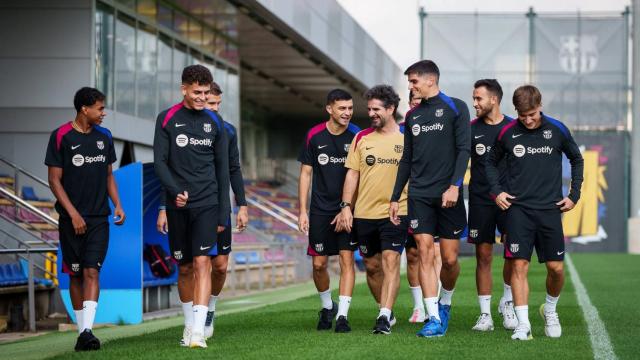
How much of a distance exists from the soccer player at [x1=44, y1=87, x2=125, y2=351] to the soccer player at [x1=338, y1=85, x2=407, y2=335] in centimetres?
201

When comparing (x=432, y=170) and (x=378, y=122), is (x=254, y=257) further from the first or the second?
(x=432, y=170)

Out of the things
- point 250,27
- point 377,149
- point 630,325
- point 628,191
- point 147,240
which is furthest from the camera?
point 628,191

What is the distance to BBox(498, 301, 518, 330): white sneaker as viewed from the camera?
10547 mm

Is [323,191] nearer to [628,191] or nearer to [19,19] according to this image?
[19,19]

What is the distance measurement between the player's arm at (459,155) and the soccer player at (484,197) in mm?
795

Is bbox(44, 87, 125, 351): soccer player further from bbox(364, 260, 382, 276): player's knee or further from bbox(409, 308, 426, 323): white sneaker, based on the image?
bbox(409, 308, 426, 323): white sneaker

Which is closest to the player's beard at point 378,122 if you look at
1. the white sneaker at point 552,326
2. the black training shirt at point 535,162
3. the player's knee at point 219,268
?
the black training shirt at point 535,162

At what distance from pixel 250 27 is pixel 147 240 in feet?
40.2

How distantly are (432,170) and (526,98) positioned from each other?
0.93 metres

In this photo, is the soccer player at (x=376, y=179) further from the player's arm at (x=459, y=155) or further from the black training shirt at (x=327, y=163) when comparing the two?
the player's arm at (x=459, y=155)

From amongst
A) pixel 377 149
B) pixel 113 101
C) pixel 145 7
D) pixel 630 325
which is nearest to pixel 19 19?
pixel 113 101

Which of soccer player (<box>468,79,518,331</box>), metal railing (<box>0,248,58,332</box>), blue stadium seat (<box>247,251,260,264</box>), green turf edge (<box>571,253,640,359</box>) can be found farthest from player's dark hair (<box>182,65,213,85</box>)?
blue stadium seat (<box>247,251,260,264</box>)

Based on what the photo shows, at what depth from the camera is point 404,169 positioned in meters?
9.92

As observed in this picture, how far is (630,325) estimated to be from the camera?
1113 cm
